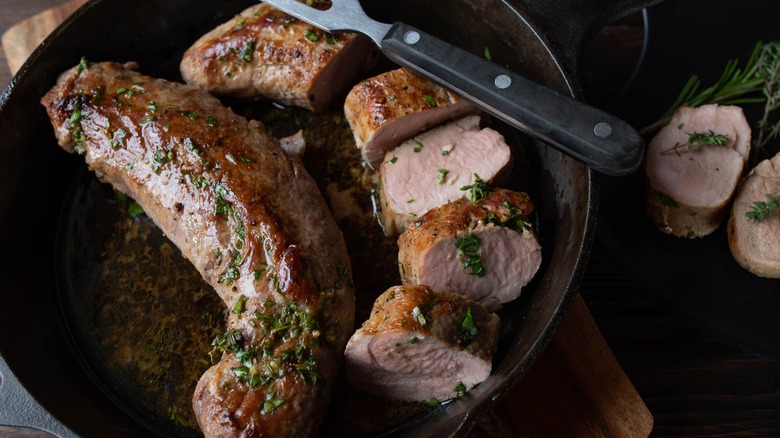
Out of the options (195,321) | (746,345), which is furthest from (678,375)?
(195,321)

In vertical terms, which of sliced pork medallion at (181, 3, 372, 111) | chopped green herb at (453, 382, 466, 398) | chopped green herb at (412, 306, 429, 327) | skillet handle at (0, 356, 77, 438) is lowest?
chopped green herb at (453, 382, 466, 398)

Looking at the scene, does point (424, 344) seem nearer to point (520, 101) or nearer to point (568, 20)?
point (520, 101)

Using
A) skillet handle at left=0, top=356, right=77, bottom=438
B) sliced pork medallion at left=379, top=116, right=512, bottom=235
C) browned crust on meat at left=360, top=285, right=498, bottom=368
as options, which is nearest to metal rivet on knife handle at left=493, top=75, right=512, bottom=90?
sliced pork medallion at left=379, top=116, right=512, bottom=235

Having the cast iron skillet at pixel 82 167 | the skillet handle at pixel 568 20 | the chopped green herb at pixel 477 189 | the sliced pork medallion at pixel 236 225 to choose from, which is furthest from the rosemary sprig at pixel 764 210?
the sliced pork medallion at pixel 236 225

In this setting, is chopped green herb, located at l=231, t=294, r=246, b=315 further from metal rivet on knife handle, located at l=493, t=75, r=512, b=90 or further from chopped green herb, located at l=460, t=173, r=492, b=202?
metal rivet on knife handle, located at l=493, t=75, r=512, b=90

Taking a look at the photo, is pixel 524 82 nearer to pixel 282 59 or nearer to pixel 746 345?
pixel 282 59

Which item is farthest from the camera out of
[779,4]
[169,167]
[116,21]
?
[779,4]

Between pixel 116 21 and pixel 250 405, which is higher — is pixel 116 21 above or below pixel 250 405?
above
